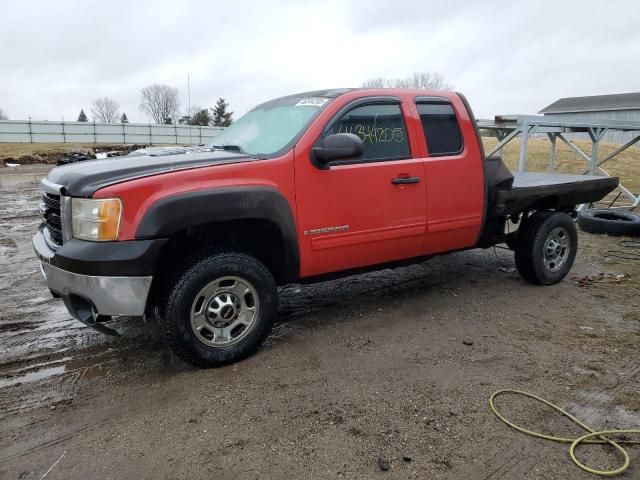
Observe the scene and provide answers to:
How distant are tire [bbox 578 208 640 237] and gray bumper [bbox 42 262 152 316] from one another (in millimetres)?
7278

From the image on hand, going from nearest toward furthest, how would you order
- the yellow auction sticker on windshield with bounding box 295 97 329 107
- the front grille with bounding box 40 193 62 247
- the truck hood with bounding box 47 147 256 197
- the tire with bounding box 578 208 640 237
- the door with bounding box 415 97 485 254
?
1. the truck hood with bounding box 47 147 256 197
2. the front grille with bounding box 40 193 62 247
3. the yellow auction sticker on windshield with bounding box 295 97 329 107
4. the door with bounding box 415 97 485 254
5. the tire with bounding box 578 208 640 237

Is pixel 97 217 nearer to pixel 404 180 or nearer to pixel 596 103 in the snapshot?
pixel 404 180

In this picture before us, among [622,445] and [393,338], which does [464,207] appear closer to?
[393,338]

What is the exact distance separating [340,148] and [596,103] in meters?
62.4

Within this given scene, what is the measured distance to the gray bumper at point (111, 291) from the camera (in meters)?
3.18

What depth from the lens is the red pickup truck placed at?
3213mm

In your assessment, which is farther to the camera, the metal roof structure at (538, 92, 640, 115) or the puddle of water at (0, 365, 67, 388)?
the metal roof structure at (538, 92, 640, 115)

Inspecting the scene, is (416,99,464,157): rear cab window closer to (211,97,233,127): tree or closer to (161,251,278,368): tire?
(161,251,278,368): tire

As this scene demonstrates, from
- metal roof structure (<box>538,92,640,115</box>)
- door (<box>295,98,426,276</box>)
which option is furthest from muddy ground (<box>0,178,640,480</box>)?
metal roof structure (<box>538,92,640,115</box>)

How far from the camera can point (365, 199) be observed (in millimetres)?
4051

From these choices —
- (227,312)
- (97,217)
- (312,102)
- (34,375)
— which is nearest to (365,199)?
(312,102)

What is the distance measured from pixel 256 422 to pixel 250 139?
2360 mm

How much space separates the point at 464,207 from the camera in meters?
4.70

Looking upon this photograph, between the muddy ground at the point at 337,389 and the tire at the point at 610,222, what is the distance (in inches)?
119
